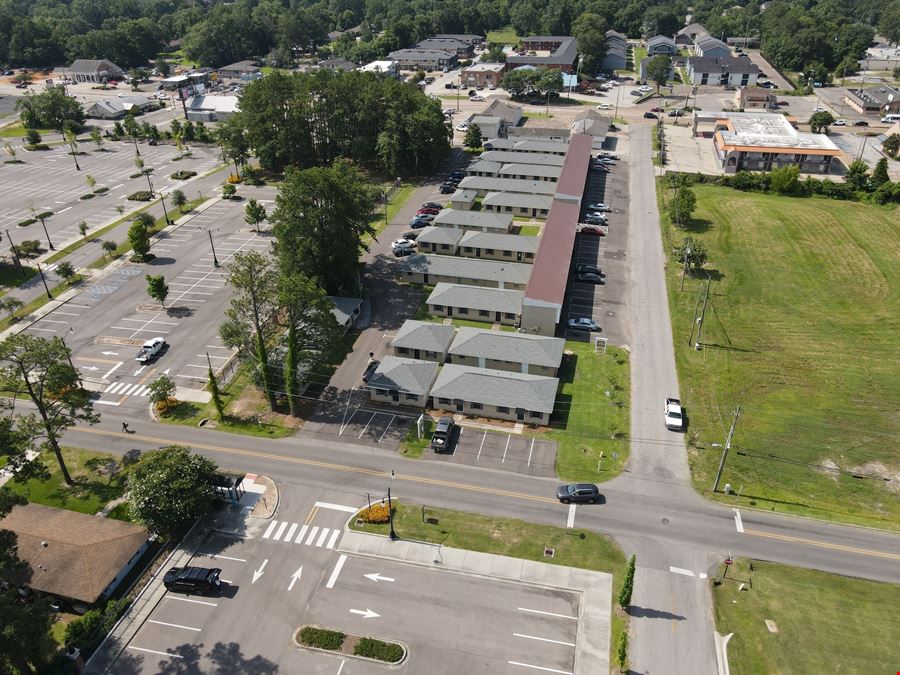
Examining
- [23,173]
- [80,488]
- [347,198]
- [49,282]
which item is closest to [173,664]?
[80,488]

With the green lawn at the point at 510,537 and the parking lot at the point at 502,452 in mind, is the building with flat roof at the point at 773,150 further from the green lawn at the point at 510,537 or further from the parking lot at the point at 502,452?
the green lawn at the point at 510,537

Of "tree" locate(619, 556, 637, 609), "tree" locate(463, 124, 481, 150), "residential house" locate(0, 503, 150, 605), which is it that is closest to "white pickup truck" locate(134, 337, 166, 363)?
"residential house" locate(0, 503, 150, 605)

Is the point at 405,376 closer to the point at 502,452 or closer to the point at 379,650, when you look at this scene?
the point at 502,452

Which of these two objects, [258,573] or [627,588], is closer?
[627,588]

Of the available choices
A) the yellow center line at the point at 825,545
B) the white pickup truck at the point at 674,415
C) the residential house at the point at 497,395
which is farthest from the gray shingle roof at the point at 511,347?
the yellow center line at the point at 825,545

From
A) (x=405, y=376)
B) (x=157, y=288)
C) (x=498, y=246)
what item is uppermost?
(x=157, y=288)

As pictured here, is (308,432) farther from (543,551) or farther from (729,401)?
(729,401)

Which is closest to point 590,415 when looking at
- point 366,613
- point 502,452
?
point 502,452

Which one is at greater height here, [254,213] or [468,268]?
[254,213]
